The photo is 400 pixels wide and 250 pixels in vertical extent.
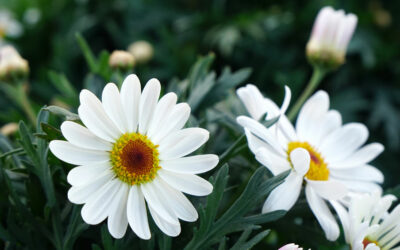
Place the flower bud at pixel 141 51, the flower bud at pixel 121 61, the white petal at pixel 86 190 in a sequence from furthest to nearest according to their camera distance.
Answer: the flower bud at pixel 141 51 < the flower bud at pixel 121 61 < the white petal at pixel 86 190

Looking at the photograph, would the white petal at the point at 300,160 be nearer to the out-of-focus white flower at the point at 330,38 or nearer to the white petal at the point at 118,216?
the white petal at the point at 118,216

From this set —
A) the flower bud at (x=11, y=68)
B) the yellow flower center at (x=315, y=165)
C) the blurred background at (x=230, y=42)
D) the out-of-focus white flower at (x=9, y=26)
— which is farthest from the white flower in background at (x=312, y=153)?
the out-of-focus white flower at (x=9, y=26)

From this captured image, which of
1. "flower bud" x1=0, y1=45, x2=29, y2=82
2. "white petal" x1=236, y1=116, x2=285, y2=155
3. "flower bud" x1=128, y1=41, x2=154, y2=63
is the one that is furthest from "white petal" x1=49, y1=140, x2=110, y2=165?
"flower bud" x1=128, y1=41, x2=154, y2=63

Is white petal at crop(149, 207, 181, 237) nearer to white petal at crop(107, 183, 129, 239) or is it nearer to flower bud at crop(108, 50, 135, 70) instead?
white petal at crop(107, 183, 129, 239)

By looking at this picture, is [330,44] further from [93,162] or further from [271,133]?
[93,162]

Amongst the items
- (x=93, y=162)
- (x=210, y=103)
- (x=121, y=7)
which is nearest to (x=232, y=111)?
(x=210, y=103)

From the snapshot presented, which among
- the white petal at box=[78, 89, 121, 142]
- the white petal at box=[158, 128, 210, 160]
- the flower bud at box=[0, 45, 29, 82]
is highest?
the flower bud at box=[0, 45, 29, 82]
